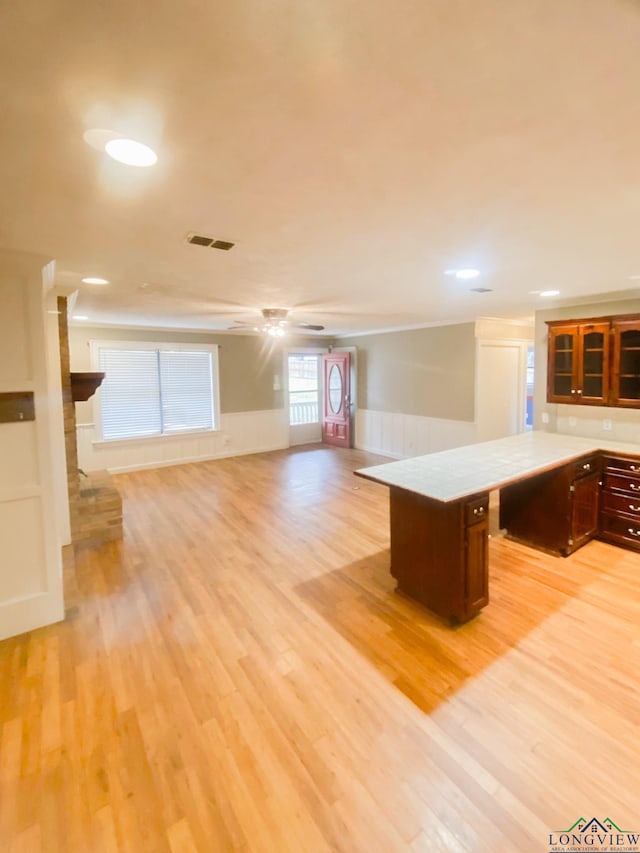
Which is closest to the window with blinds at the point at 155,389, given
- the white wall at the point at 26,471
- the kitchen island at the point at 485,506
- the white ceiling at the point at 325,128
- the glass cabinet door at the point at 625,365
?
the white wall at the point at 26,471

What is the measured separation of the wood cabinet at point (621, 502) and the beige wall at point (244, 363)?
568 cm

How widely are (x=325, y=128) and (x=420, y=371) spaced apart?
5690mm

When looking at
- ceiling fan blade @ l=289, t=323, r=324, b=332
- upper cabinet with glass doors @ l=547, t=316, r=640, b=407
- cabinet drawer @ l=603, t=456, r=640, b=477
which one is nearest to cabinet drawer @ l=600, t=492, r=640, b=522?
→ cabinet drawer @ l=603, t=456, r=640, b=477

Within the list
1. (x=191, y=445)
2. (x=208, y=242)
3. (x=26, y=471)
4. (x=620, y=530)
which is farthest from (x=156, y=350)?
(x=620, y=530)

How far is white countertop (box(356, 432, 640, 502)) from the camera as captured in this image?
2.56 metres

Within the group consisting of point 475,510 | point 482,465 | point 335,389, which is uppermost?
point 335,389

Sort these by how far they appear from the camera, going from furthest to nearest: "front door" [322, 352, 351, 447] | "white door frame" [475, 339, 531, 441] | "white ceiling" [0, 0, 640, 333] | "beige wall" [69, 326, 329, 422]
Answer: "front door" [322, 352, 351, 447] → "beige wall" [69, 326, 329, 422] → "white door frame" [475, 339, 531, 441] → "white ceiling" [0, 0, 640, 333]

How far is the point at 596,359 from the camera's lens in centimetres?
390

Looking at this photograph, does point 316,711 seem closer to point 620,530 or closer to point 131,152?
point 131,152

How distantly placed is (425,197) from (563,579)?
2.96m

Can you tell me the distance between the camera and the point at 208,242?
2.19 meters

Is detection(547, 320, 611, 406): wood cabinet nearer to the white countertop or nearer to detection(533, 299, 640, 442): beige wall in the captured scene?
detection(533, 299, 640, 442): beige wall

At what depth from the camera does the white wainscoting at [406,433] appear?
6125 millimetres

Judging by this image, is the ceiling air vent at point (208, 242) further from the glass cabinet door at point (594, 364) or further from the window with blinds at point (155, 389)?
the window with blinds at point (155, 389)
